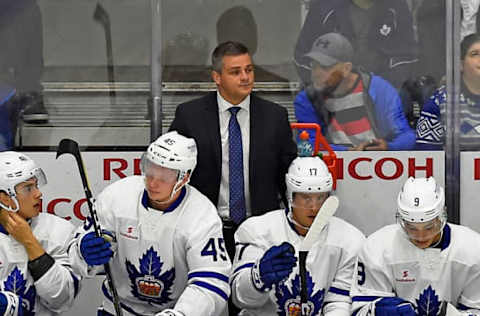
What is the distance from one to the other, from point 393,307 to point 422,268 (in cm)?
30

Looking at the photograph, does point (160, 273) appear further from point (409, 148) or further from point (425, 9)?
point (425, 9)

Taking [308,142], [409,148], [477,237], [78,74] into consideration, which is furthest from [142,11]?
[477,237]

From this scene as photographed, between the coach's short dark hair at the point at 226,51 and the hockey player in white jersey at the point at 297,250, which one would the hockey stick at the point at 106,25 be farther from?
the hockey player in white jersey at the point at 297,250

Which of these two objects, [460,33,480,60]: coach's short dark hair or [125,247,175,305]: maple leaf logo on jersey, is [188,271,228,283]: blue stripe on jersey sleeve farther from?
[460,33,480,60]: coach's short dark hair

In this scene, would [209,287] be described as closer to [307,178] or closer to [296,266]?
[296,266]

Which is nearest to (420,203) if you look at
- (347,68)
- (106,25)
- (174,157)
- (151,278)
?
(174,157)

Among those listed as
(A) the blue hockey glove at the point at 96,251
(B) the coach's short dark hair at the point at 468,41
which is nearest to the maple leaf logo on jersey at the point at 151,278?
(A) the blue hockey glove at the point at 96,251

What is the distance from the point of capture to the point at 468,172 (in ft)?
20.1

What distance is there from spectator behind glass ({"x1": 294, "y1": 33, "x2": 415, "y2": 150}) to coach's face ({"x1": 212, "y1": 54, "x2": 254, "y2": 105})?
1.52ft

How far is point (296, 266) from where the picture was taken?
5.27 meters

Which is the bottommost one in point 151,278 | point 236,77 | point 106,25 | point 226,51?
point 151,278

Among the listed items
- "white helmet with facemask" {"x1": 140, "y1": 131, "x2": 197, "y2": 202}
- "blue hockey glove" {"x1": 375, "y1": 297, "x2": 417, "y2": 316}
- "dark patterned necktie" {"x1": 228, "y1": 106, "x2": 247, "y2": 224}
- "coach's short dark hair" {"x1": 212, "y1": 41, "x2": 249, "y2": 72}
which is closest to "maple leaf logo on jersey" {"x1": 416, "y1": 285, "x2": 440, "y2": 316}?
"blue hockey glove" {"x1": 375, "y1": 297, "x2": 417, "y2": 316}

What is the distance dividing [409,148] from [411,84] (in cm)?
32

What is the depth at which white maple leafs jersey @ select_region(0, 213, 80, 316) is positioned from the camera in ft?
17.3
